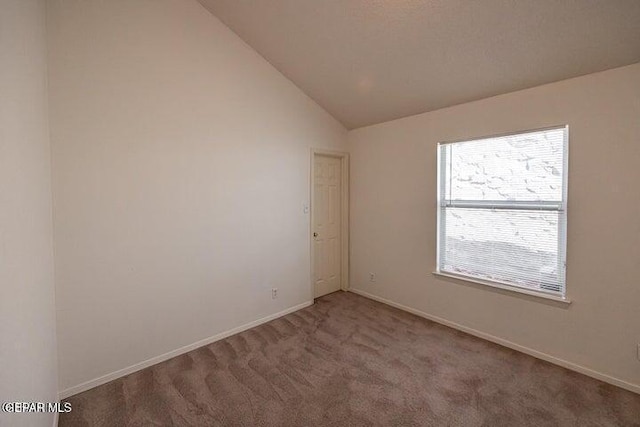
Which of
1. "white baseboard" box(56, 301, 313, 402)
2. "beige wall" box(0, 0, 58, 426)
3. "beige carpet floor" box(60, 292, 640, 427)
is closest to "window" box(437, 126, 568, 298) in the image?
"beige carpet floor" box(60, 292, 640, 427)

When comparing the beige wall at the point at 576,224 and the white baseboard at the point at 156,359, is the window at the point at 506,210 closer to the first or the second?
the beige wall at the point at 576,224

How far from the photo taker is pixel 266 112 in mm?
3283

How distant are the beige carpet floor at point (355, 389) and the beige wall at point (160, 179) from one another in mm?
368

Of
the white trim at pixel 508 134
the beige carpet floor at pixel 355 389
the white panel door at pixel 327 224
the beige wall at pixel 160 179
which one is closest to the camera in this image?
the beige carpet floor at pixel 355 389

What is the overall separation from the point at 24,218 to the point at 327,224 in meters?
3.25

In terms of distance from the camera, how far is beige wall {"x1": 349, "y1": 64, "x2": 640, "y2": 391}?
7.06ft

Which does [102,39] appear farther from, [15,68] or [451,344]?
[451,344]

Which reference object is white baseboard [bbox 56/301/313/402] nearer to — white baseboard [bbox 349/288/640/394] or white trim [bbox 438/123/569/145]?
white baseboard [bbox 349/288/640/394]

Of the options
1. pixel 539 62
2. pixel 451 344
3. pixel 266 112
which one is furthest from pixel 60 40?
pixel 451 344

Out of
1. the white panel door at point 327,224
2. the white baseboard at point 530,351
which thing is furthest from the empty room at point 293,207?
the white panel door at point 327,224

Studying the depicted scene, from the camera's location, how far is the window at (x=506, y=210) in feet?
8.19

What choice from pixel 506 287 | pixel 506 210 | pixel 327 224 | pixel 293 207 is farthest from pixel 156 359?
pixel 506 210

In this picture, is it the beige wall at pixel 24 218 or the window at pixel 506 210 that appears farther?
the window at pixel 506 210

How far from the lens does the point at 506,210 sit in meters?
2.79
